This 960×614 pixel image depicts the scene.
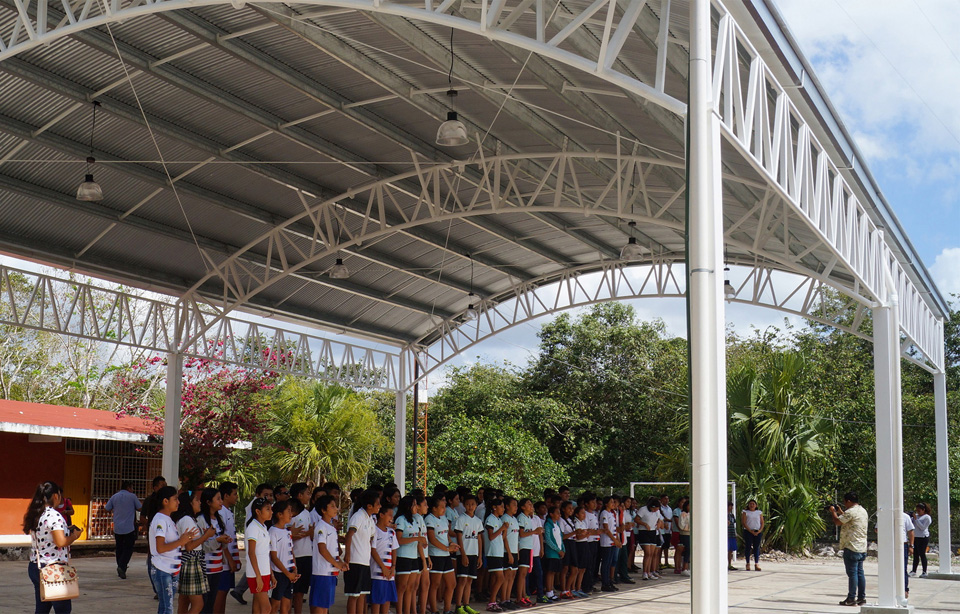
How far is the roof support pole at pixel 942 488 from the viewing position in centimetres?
1783

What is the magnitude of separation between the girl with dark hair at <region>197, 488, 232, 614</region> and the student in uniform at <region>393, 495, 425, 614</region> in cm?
174

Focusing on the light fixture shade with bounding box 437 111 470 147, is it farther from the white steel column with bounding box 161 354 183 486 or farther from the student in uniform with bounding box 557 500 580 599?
the white steel column with bounding box 161 354 183 486

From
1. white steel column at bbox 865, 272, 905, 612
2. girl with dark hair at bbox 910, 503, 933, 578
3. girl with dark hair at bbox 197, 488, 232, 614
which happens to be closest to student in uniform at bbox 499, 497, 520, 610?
girl with dark hair at bbox 197, 488, 232, 614

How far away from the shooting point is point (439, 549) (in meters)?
10.4

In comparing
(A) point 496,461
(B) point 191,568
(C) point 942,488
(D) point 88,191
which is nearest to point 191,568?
(B) point 191,568

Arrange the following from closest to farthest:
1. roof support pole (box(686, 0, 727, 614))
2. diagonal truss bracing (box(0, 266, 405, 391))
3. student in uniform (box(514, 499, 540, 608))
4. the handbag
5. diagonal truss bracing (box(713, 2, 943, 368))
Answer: roof support pole (box(686, 0, 727, 614)) → the handbag → diagonal truss bracing (box(713, 2, 943, 368)) → student in uniform (box(514, 499, 540, 608)) → diagonal truss bracing (box(0, 266, 405, 391))

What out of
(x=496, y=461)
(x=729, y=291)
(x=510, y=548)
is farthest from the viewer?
(x=496, y=461)

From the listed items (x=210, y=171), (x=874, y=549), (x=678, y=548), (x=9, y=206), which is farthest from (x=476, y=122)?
(x=874, y=549)

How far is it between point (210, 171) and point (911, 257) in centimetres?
1193

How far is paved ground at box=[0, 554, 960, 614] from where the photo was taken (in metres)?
11.6

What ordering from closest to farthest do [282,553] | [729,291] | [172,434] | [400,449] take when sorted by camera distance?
[282,553], [172,434], [729,291], [400,449]

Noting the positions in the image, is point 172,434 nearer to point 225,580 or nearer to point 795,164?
point 225,580

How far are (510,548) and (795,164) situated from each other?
5.78 metres

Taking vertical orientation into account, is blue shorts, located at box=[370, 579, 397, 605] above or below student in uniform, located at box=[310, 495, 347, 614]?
below
